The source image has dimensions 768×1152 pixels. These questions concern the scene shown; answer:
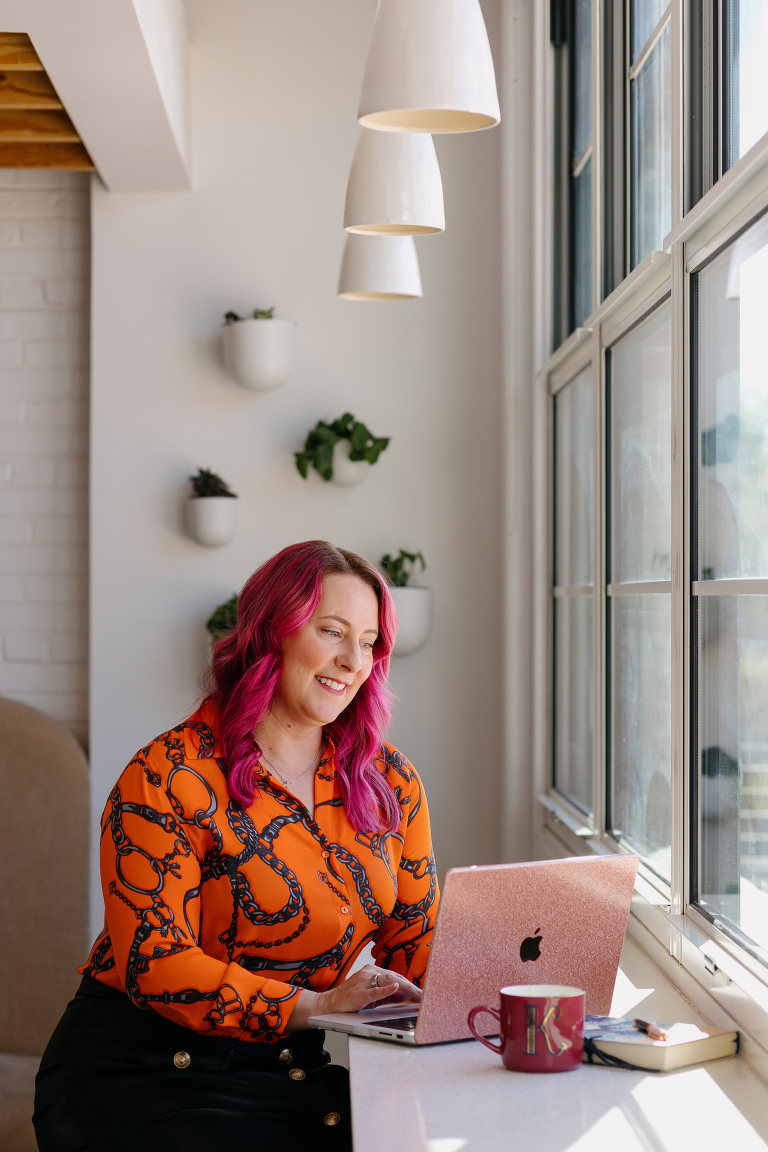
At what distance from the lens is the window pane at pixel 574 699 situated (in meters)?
2.67

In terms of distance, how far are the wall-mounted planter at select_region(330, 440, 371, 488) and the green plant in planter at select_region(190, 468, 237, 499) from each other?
0.30m

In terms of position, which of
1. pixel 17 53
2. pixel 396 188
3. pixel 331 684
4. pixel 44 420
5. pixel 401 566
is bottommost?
pixel 331 684

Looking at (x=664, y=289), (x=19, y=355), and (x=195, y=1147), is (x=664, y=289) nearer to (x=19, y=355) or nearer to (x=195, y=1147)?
(x=195, y=1147)

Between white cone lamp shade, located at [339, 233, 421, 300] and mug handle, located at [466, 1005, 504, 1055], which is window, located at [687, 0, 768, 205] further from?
mug handle, located at [466, 1005, 504, 1055]

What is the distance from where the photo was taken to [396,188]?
1.85 meters

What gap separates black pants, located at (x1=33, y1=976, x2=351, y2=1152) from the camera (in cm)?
146

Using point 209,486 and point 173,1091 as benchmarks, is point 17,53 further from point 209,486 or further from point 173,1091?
point 173,1091

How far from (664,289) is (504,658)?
1.40m

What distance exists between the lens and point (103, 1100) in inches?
59.1

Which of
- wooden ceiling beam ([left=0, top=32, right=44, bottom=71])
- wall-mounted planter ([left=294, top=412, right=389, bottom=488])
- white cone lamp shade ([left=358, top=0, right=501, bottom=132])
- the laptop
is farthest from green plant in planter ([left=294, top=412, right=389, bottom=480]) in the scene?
the laptop

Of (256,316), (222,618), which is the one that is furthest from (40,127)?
(222,618)

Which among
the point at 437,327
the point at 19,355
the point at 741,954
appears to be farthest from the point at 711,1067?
the point at 19,355

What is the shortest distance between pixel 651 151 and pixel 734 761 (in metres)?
1.19

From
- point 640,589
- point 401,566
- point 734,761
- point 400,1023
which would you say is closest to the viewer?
point 400,1023
